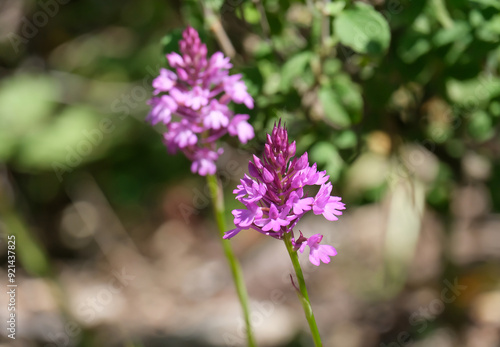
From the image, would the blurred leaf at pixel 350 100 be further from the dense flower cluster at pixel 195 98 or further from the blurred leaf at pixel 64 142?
the blurred leaf at pixel 64 142

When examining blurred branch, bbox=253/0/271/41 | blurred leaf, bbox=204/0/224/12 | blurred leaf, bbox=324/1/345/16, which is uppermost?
blurred leaf, bbox=204/0/224/12

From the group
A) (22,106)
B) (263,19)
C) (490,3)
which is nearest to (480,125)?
(490,3)

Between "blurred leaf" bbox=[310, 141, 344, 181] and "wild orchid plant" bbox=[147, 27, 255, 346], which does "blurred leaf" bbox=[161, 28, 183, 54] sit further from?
"blurred leaf" bbox=[310, 141, 344, 181]

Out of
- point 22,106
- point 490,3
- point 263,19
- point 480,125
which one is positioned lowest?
point 480,125

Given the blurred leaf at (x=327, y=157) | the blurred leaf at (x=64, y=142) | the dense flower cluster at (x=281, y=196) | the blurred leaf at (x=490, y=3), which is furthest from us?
the blurred leaf at (x=64, y=142)

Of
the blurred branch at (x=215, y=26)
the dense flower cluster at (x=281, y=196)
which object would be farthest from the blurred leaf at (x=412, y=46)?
the dense flower cluster at (x=281, y=196)

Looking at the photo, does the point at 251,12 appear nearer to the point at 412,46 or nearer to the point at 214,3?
the point at 214,3

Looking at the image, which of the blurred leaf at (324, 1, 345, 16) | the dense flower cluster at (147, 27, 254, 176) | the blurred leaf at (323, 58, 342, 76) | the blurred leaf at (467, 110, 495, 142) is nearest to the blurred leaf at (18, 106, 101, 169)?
the blurred leaf at (323, 58, 342, 76)

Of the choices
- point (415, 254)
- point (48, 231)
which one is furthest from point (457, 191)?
point (48, 231)

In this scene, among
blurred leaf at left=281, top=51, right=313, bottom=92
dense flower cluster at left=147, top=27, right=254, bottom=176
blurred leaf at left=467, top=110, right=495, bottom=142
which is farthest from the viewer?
blurred leaf at left=467, top=110, right=495, bottom=142
